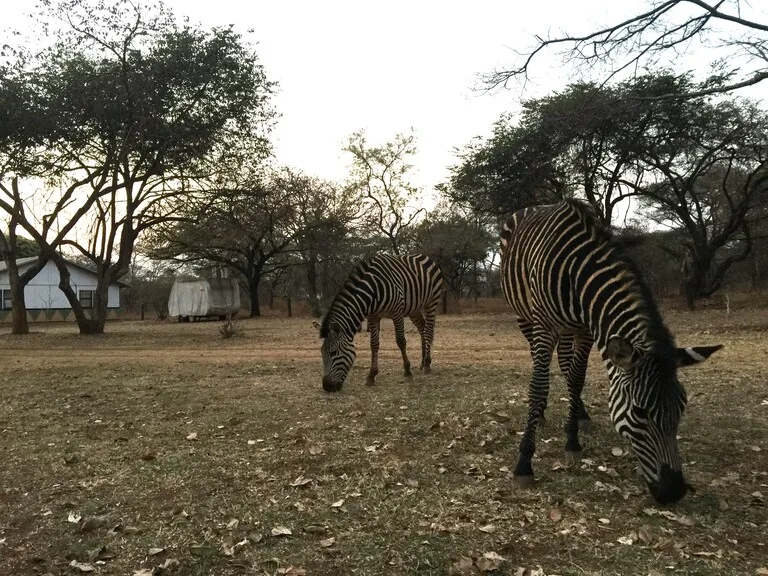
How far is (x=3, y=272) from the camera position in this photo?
115 feet

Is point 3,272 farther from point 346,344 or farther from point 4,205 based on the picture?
point 346,344

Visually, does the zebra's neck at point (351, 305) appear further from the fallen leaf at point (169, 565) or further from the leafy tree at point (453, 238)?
the leafy tree at point (453, 238)

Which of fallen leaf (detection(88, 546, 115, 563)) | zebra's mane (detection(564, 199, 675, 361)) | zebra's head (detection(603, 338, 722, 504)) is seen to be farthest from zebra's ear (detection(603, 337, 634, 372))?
fallen leaf (detection(88, 546, 115, 563))

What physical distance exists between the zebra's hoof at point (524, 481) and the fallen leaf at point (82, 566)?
283cm

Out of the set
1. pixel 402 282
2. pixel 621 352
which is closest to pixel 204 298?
pixel 402 282

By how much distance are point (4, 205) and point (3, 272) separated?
18.9 meters

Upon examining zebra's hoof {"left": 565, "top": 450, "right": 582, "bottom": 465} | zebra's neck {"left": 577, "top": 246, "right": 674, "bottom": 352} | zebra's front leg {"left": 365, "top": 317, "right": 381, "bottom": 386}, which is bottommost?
zebra's hoof {"left": 565, "top": 450, "right": 582, "bottom": 465}

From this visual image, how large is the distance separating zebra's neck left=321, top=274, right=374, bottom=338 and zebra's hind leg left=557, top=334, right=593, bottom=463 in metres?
3.12

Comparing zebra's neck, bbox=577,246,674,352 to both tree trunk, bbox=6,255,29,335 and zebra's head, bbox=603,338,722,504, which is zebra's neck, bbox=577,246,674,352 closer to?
zebra's head, bbox=603,338,722,504

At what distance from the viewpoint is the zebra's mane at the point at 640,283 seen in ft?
11.4

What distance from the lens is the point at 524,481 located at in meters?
4.13

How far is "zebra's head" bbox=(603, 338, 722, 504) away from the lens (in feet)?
11.0

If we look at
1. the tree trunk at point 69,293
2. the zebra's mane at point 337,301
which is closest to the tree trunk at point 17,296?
the tree trunk at point 69,293

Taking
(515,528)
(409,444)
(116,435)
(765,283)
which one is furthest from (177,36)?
(765,283)
